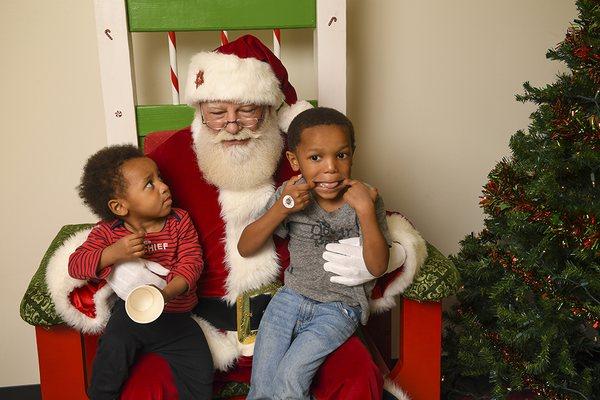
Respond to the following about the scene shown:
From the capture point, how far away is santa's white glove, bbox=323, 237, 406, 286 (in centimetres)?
158

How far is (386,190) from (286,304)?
924 mm

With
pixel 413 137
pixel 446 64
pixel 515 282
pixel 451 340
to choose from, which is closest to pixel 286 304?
pixel 515 282

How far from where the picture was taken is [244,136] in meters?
1.69

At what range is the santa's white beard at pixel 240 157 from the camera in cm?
170

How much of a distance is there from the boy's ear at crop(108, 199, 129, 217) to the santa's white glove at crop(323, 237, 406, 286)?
0.52 m

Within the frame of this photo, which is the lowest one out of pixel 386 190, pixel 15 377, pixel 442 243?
pixel 15 377

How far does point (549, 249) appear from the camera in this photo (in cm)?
170

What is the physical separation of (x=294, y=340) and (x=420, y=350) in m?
0.35

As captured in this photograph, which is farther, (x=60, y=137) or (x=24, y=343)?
(x=24, y=343)

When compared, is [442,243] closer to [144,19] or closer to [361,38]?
[361,38]

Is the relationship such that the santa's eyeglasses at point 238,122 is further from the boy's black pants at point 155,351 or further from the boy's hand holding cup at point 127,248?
A: the boy's black pants at point 155,351

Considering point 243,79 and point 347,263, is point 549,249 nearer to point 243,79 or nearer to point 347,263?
point 347,263

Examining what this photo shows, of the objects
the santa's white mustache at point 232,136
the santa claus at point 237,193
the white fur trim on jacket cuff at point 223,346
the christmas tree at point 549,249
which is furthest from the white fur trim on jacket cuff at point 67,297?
the christmas tree at point 549,249

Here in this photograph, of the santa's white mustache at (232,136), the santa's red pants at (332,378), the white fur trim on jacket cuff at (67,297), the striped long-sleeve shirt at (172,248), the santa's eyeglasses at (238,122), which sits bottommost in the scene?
the santa's red pants at (332,378)
